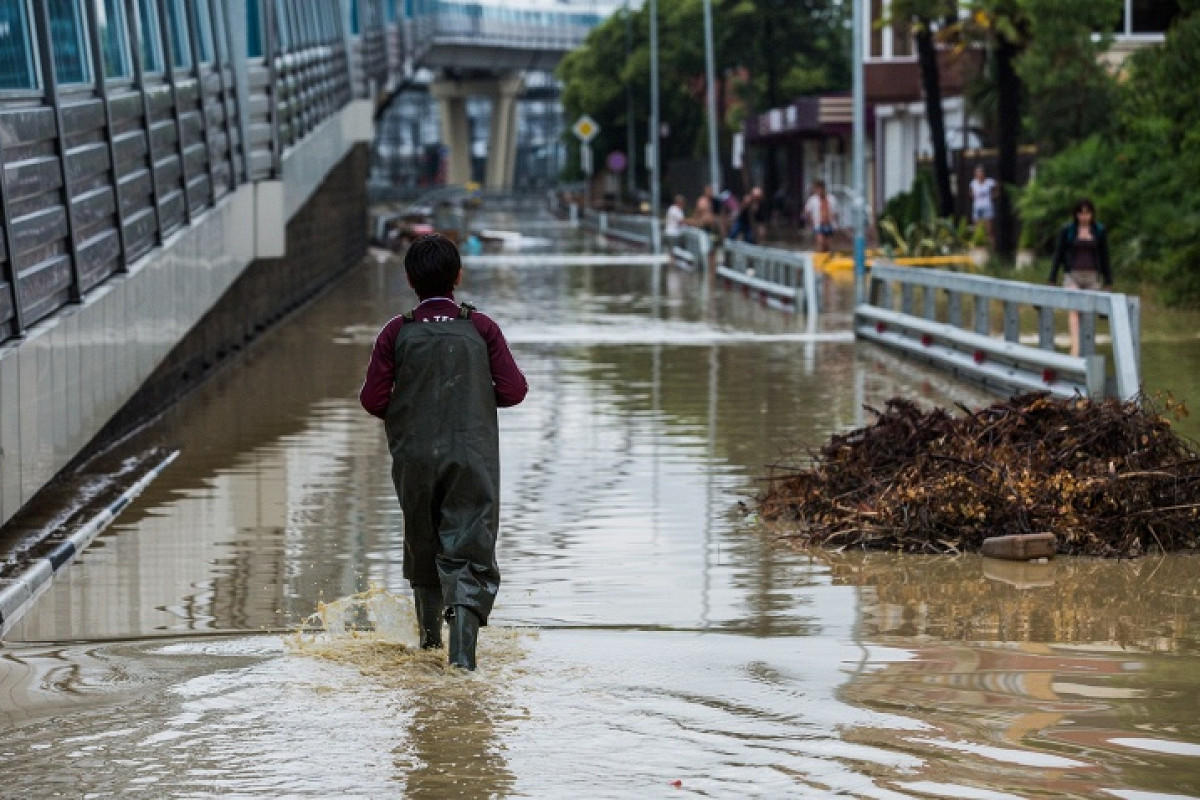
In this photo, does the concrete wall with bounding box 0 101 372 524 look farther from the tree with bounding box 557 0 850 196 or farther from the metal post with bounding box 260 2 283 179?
the tree with bounding box 557 0 850 196

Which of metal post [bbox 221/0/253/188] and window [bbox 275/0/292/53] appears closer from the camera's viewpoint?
metal post [bbox 221/0/253/188]

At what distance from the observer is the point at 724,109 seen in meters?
103

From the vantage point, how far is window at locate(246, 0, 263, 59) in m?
29.2

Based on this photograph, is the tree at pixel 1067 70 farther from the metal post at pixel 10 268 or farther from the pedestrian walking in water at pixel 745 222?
the metal post at pixel 10 268

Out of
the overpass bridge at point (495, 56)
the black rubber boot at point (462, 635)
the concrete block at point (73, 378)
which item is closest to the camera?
the black rubber boot at point (462, 635)

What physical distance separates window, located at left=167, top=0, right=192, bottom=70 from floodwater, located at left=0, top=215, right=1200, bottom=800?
6.72 metres

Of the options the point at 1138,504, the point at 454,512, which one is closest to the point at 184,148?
the point at 1138,504

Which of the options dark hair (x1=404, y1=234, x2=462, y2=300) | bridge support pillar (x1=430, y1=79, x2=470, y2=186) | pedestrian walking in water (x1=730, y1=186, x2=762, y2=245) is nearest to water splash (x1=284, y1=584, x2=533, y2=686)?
dark hair (x1=404, y1=234, x2=462, y2=300)

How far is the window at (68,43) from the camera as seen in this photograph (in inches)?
609

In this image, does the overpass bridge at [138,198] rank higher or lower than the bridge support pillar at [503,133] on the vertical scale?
higher

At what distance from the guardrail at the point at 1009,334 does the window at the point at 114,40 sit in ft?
23.1

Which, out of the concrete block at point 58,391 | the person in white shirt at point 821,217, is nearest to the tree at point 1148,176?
the person in white shirt at point 821,217

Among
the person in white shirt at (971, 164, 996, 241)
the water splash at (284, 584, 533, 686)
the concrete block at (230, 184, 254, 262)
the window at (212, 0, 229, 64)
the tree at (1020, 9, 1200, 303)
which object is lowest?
the person in white shirt at (971, 164, 996, 241)

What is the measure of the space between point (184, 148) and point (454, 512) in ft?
43.4
